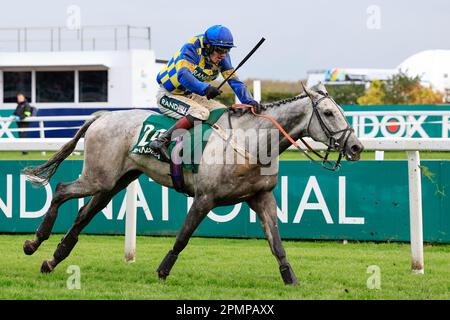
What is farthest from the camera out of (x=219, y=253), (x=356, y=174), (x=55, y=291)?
(x=356, y=174)

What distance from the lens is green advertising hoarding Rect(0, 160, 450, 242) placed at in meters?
9.14

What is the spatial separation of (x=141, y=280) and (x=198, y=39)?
1983 millimetres

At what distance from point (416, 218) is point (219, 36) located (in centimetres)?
224

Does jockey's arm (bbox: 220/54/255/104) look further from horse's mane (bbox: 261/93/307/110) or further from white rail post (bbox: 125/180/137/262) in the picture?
white rail post (bbox: 125/180/137/262)

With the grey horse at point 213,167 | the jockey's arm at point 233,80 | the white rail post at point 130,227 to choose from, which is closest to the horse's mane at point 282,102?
the grey horse at point 213,167

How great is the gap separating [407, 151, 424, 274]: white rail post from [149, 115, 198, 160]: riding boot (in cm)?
192

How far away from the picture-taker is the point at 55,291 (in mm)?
6613

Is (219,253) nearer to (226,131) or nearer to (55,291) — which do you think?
(226,131)

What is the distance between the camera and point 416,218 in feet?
25.3

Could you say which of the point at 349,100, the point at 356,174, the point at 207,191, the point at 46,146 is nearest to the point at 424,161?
the point at 356,174

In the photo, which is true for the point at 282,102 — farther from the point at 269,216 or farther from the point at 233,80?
the point at 269,216

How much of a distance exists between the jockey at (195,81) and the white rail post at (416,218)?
1.48 meters

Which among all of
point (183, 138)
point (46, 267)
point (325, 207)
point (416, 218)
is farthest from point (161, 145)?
point (325, 207)

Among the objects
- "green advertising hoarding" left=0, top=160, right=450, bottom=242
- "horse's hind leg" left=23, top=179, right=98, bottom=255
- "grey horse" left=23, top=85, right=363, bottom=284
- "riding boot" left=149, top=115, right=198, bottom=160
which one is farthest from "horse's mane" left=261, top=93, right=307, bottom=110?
"green advertising hoarding" left=0, top=160, right=450, bottom=242
